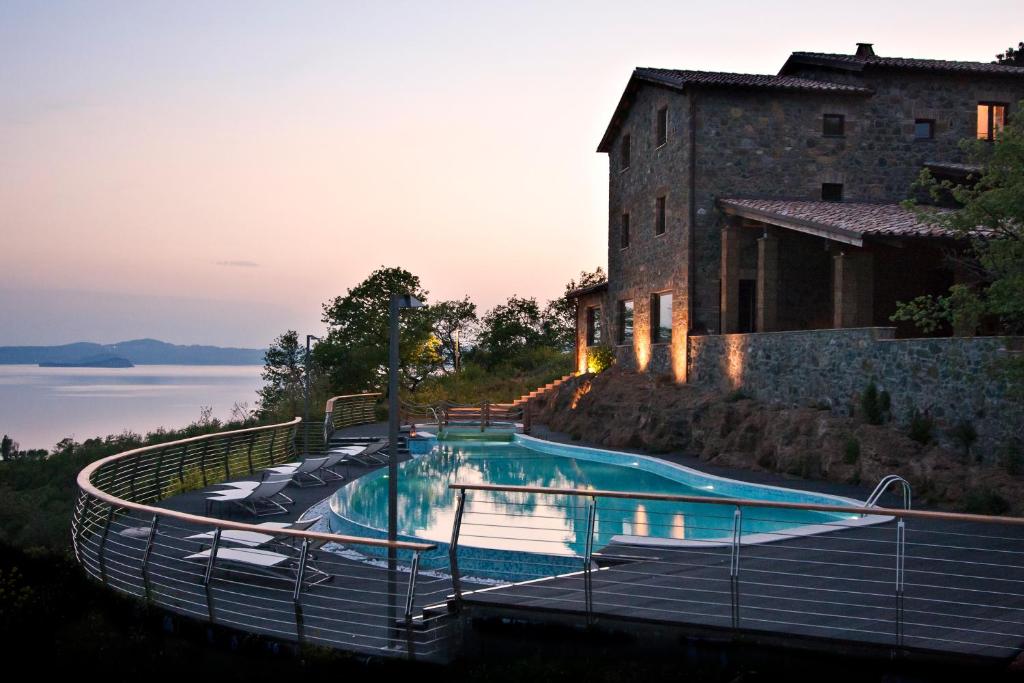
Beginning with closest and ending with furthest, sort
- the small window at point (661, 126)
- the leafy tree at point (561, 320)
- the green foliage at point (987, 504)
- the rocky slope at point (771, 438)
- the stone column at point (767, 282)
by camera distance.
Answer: the green foliage at point (987, 504) < the rocky slope at point (771, 438) < the stone column at point (767, 282) < the small window at point (661, 126) < the leafy tree at point (561, 320)

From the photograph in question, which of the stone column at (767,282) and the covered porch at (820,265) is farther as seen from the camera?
the stone column at (767,282)

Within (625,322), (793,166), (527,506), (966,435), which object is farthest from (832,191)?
(527,506)

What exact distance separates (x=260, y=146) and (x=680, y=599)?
2433cm

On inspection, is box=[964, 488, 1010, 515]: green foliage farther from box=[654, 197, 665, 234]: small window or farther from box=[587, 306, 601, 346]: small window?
box=[587, 306, 601, 346]: small window

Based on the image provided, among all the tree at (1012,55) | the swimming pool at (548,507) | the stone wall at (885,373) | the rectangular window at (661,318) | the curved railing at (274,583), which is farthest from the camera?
the tree at (1012,55)

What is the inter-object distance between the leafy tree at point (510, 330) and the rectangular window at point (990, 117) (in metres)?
26.5

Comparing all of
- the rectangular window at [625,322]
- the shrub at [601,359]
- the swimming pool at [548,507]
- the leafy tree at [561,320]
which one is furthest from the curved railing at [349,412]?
the leafy tree at [561,320]

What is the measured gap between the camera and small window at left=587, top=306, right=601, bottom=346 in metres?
30.1

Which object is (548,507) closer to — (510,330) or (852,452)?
(852,452)

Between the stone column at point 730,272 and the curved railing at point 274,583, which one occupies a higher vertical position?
the stone column at point 730,272

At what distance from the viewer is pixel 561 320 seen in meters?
50.1

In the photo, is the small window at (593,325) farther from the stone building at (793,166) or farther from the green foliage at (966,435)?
the green foliage at (966,435)

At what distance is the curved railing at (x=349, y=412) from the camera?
879 inches

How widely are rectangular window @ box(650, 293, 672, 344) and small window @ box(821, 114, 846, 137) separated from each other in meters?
5.84
